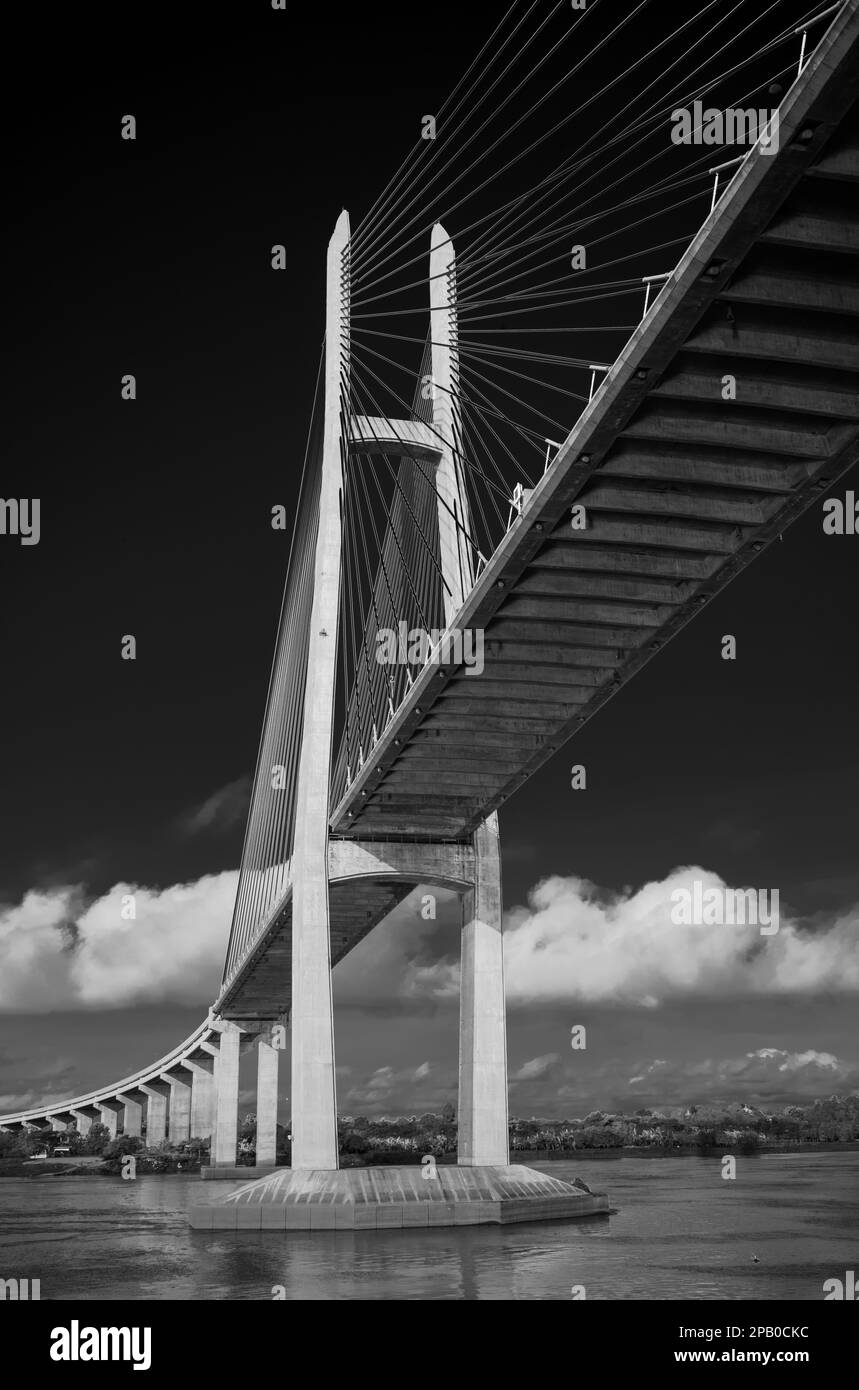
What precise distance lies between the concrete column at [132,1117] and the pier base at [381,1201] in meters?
77.4

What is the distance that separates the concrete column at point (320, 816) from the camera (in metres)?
33.2

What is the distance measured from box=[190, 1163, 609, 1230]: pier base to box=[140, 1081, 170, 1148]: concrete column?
73.6 meters

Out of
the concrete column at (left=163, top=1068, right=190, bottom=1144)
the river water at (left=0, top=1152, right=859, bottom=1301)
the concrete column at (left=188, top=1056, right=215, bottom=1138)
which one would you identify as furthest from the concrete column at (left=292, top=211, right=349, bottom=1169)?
the concrete column at (left=163, top=1068, right=190, bottom=1144)

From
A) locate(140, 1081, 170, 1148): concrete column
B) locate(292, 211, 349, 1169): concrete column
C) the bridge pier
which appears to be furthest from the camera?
the bridge pier

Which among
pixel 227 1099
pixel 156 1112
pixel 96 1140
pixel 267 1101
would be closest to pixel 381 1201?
pixel 227 1099

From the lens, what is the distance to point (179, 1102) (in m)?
101

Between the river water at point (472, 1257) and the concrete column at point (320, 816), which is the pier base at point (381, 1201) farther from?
the concrete column at point (320, 816)

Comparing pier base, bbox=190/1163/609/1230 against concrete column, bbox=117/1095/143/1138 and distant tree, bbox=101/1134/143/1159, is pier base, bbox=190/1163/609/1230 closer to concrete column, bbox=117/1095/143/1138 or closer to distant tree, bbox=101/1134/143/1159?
concrete column, bbox=117/1095/143/1138

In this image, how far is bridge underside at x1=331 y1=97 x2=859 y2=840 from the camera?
47.7ft

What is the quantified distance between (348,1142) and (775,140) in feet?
355

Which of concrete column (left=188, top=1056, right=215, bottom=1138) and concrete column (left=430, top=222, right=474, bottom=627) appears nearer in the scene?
concrete column (left=430, top=222, right=474, bottom=627)

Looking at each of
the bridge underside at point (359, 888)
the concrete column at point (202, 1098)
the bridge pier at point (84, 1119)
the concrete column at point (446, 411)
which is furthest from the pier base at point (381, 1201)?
the bridge pier at point (84, 1119)
